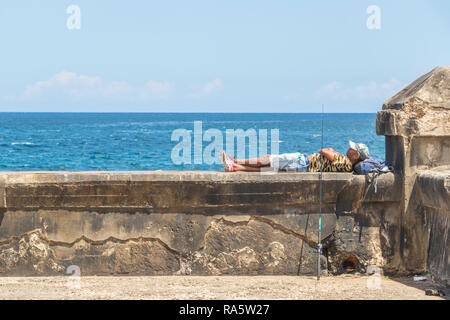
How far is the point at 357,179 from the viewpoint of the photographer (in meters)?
6.02

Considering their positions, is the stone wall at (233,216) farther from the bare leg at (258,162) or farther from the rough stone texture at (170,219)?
the bare leg at (258,162)

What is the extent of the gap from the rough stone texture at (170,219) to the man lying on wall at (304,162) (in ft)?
0.67

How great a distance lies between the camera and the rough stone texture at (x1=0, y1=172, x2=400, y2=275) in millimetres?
5859

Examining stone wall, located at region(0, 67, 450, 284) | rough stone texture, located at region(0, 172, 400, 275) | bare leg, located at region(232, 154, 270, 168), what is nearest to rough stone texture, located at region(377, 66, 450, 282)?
stone wall, located at region(0, 67, 450, 284)

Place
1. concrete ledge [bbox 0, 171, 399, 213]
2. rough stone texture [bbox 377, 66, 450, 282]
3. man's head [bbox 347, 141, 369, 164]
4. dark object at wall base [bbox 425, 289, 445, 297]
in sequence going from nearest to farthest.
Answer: dark object at wall base [bbox 425, 289, 445, 297], concrete ledge [bbox 0, 171, 399, 213], rough stone texture [bbox 377, 66, 450, 282], man's head [bbox 347, 141, 369, 164]

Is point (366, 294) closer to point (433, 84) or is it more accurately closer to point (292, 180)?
point (292, 180)

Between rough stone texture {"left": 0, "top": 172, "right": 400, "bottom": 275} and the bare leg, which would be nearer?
rough stone texture {"left": 0, "top": 172, "right": 400, "bottom": 275}

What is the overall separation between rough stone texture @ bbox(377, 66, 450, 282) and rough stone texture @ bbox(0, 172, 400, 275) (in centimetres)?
23

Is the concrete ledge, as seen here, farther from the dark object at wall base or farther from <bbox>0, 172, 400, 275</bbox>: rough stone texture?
the dark object at wall base

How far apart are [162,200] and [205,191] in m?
0.38

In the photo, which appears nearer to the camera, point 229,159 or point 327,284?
point 327,284

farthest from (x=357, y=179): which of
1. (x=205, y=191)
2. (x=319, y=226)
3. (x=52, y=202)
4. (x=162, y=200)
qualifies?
(x=52, y=202)
